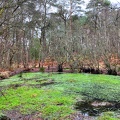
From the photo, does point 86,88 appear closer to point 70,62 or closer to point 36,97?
point 36,97

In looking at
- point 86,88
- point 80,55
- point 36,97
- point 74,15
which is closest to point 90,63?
point 80,55

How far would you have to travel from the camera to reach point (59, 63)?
22641 millimetres

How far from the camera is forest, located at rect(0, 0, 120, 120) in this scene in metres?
9.29

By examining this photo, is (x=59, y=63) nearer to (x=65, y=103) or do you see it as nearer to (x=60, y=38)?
(x=60, y=38)

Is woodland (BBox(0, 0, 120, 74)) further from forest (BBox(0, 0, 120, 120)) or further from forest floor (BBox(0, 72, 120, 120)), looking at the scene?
forest floor (BBox(0, 72, 120, 120))

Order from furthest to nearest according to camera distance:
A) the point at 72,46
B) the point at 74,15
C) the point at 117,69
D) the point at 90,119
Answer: the point at 74,15 → the point at 72,46 → the point at 117,69 → the point at 90,119

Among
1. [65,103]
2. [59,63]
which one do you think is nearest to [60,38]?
[59,63]

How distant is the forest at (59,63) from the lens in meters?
9.29

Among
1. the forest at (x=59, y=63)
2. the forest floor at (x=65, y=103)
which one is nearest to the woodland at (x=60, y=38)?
the forest at (x=59, y=63)

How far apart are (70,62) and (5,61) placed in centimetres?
691

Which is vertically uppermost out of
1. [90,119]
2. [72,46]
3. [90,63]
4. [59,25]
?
[59,25]

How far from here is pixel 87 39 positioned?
23234mm

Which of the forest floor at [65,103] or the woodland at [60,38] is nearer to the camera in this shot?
the forest floor at [65,103]

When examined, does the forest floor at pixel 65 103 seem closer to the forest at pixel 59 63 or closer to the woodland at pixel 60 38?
the forest at pixel 59 63
